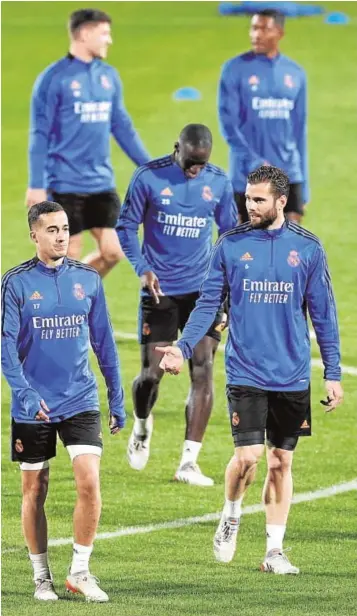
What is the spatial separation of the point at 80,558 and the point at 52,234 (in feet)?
5.15

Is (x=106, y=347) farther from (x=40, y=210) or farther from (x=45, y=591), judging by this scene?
(x=45, y=591)

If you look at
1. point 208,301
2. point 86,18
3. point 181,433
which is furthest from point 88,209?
point 208,301

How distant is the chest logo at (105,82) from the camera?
16.8 meters

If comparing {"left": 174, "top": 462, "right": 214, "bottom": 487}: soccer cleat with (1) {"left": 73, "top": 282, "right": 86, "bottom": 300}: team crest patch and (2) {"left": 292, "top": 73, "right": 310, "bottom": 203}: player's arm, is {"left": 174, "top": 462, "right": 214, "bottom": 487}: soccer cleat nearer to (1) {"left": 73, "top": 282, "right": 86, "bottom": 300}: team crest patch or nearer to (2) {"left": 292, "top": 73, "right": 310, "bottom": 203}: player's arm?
(1) {"left": 73, "top": 282, "right": 86, "bottom": 300}: team crest patch

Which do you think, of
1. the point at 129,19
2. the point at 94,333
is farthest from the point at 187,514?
the point at 129,19

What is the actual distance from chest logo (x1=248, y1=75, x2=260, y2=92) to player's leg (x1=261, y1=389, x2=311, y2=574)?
21.0 feet

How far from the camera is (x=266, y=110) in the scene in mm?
17562

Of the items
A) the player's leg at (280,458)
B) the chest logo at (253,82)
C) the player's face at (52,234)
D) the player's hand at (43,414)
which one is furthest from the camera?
the chest logo at (253,82)

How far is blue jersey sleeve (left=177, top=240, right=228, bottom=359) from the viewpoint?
37.0 ft

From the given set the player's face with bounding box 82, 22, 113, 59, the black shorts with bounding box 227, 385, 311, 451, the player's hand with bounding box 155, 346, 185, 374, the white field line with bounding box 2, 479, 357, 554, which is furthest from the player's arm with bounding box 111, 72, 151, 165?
the player's hand with bounding box 155, 346, 185, 374

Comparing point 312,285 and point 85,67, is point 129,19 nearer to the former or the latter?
point 85,67

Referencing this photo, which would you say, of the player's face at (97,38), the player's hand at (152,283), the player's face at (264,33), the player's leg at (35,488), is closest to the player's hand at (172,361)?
the player's leg at (35,488)

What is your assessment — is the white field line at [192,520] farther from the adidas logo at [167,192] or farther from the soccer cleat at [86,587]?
the adidas logo at [167,192]

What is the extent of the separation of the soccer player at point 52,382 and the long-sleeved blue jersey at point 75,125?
18.3ft
